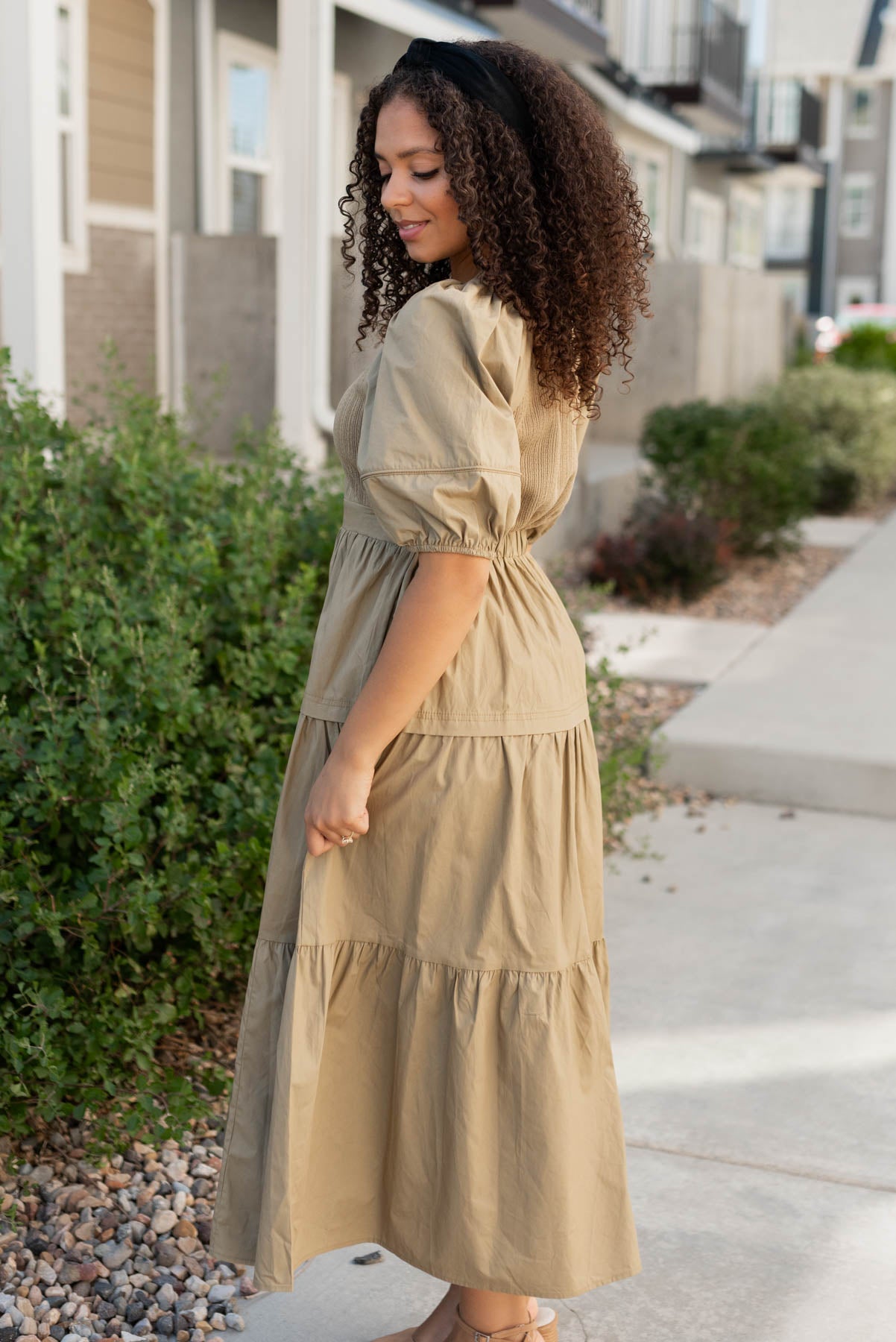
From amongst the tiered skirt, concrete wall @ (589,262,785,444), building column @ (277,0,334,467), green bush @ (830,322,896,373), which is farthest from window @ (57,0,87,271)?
green bush @ (830,322,896,373)

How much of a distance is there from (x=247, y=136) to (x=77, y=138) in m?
1.88

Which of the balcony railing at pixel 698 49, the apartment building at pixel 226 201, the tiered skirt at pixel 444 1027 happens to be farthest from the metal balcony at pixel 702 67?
the tiered skirt at pixel 444 1027

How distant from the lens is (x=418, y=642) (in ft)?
5.57

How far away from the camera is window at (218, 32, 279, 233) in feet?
31.9

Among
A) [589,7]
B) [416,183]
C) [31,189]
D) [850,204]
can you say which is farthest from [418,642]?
[850,204]

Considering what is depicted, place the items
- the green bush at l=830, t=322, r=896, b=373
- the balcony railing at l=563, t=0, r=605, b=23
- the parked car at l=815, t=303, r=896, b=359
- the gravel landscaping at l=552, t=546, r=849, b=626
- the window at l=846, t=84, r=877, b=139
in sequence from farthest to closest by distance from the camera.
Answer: the window at l=846, t=84, r=877, b=139, the parked car at l=815, t=303, r=896, b=359, the green bush at l=830, t=322, r=896, b=373, the balcony railing at l=563, t=0, r=605, b=23, the gravel landscaping at l=552, t=546, r=849, b=626

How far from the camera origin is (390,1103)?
6.36ft

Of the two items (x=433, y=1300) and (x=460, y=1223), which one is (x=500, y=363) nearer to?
(x=460, y=1223)

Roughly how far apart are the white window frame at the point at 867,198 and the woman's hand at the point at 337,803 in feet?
158

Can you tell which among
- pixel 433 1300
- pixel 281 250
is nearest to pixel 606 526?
pixel 281 250

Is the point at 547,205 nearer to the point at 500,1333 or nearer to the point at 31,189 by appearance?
the point at 500,1333

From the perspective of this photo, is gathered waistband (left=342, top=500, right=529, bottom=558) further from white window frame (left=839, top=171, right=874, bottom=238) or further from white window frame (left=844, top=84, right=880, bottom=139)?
white window frame (left=844, top=84, right=880, bottom=139)

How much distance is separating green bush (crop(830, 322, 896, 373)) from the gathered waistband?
45.2 ft

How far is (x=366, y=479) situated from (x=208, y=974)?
1.40 m
